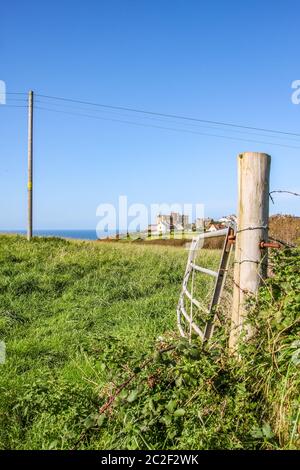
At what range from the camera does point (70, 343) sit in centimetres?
622

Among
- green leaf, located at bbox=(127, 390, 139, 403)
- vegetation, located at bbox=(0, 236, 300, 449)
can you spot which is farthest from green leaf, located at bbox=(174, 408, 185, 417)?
green leaf, located at bbox=(127, 390, 139, 403)

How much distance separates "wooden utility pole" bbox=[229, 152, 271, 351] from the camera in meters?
3.54

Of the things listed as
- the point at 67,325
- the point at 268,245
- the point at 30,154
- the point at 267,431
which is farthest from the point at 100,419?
the point at 30,154

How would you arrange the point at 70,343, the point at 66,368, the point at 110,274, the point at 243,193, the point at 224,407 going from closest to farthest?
the point at 224,407, the point at 243,193, the point at 66,368, the point at 70,343, the point at 110,274

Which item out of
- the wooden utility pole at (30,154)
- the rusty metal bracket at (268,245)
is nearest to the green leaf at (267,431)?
the rusty metal bracket at (268,245)

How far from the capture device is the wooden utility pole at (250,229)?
3539 millimetres

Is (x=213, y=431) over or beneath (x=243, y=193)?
beneath

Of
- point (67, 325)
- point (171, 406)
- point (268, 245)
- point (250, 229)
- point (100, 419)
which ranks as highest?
point (250, 229)

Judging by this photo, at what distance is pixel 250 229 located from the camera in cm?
359

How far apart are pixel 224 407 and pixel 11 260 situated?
36.0 ft

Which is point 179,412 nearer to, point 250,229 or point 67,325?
point 250,229

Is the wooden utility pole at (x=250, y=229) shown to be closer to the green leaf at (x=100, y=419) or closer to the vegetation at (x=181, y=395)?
the vegetation at (x=181, y=395)
